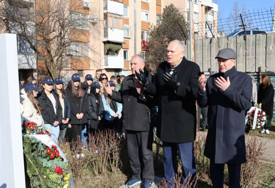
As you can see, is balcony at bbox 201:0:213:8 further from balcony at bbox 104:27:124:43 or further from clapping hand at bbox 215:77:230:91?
clapping hand at bbox 215:77:230:91

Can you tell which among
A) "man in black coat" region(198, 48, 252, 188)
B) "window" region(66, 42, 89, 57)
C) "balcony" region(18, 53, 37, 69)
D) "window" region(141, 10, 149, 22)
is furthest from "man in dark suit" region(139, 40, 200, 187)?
"window" region(141, 10, 149, 22)

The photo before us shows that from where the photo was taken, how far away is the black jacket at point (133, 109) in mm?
4156

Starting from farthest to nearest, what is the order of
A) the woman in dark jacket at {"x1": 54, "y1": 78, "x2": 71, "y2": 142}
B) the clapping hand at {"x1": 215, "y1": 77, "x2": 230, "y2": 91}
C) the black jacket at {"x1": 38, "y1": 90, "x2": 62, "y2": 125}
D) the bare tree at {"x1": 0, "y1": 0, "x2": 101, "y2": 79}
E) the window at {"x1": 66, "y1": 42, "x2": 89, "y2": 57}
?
the window at {"x1": 66, "y1": 42, "x2": 89, "y2": 57}, the bare tree at {"x1": 0, "y1": 0, "x2": 101, "y2": 79}, the woman in dark jacket at {"x1": 54, "y1": 78, "x2": 71, "y2": 142}, the black jacket at {"x1": 38, "y1": 90, "x2": 62, "y2": 125}, the clapping hand at {"x1": 215, "y1": 77, "x2": 230, "y2": 91}

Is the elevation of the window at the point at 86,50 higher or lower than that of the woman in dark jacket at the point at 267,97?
higher

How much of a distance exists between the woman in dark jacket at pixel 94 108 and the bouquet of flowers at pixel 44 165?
304 centimetres

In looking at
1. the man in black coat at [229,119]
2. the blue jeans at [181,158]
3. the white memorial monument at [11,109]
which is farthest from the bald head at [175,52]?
the white memorial monument at [11,109]

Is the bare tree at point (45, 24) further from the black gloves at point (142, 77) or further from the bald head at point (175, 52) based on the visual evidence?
the bald head at point (175, 52)

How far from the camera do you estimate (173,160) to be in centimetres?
378

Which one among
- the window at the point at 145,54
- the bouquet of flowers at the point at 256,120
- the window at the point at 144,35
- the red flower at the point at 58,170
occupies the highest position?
the window at the point at 144,35

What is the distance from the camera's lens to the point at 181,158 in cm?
359

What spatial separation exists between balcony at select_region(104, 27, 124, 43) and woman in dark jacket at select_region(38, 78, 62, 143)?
25277 mm

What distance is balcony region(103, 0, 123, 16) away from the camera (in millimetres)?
30328

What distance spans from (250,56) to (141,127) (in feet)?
28.1

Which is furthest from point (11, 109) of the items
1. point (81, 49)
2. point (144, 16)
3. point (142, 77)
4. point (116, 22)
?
point (144, 16)
